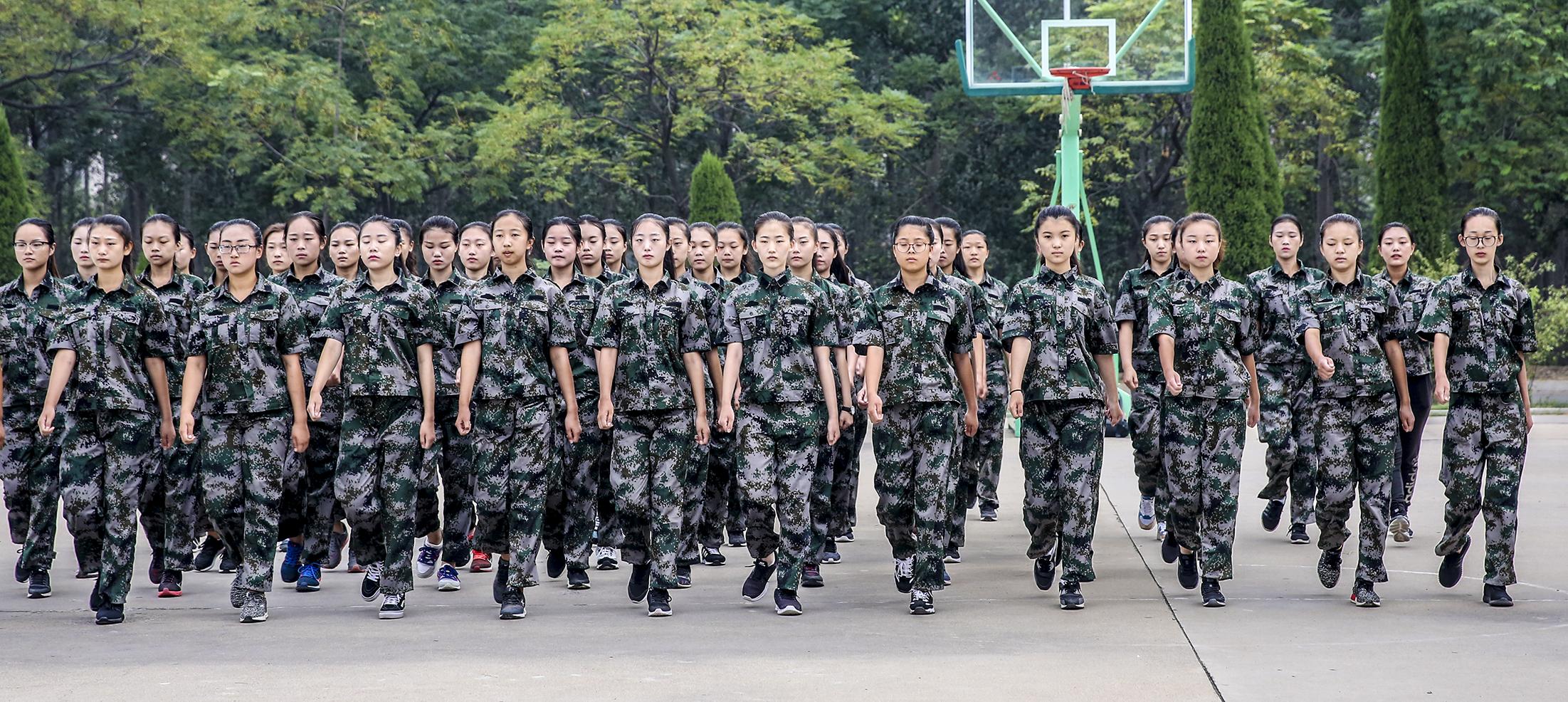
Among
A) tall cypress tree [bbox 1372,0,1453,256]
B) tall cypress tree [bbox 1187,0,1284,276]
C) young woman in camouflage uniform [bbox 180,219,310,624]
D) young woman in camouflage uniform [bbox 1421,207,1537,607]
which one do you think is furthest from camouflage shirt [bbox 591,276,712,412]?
tall cypress tree [bbox 1372,0,1453,256]

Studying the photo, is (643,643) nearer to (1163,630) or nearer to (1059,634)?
(1059,634)

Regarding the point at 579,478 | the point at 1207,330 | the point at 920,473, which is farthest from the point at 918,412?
the point at 579,478

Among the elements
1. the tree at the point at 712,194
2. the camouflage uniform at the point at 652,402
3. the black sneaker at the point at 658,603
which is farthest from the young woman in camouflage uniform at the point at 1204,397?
the tree at the point at 712,194

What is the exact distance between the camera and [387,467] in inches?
271

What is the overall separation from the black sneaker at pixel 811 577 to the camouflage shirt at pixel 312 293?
2.40 meters

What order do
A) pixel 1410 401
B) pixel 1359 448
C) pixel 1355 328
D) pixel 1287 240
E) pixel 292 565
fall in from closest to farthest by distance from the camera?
pixel 1359 448 < pixel 1355 328 < pixel 292 565 < pixel 1287 240 < pixel 1410 401

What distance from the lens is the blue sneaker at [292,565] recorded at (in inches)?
311

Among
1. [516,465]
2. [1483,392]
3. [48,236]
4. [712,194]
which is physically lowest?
[516,465]

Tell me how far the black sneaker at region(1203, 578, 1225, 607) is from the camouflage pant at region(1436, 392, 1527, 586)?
101 cm

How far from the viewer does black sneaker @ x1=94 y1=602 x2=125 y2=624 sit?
671 cm

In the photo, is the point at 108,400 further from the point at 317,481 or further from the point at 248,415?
the point at 317,481

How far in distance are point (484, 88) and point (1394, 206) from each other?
1682cm

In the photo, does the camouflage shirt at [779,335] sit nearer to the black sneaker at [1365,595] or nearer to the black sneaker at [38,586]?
the black sneaker at [1365,595]

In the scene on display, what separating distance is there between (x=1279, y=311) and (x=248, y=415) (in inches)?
189
